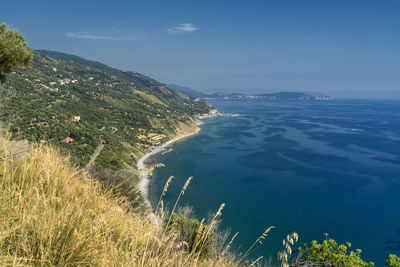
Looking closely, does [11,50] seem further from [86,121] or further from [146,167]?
[86,121]

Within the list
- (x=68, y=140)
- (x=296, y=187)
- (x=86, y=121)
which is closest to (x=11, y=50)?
(x=68, y=140)

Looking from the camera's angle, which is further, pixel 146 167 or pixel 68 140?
pixel 146 167

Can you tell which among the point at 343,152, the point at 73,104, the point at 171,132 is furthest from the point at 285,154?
the point at 73,104

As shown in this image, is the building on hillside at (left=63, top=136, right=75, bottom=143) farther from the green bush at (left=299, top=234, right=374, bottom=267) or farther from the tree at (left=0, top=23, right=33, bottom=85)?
the green bush at (left=299, top=234, right=374, bottom=267)

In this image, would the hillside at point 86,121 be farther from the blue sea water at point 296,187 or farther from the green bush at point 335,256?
the green bush at point 335,256

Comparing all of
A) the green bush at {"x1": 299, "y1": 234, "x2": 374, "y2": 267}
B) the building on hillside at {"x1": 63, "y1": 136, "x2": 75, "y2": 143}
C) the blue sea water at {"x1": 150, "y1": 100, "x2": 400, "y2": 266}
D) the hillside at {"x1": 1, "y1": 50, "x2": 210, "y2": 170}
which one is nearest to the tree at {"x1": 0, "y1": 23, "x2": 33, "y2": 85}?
the hillside at {"x1": 1, "y1": 50, "x2": 210, "y2": 170}

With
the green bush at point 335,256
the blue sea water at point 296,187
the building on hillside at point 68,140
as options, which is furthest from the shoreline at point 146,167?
the building on hillside at point 68,140

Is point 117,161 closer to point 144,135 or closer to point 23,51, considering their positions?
point 144,135
